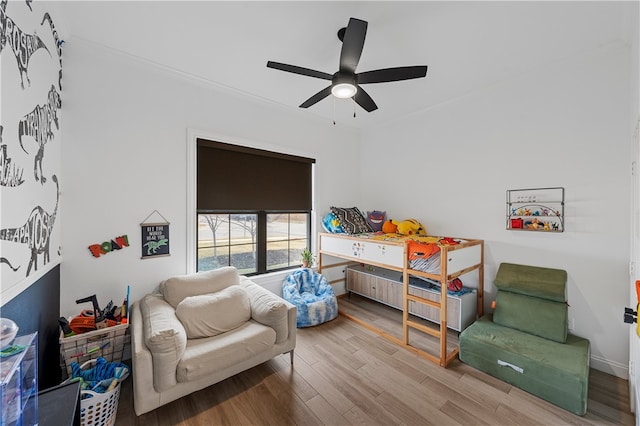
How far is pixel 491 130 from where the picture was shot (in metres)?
2.78

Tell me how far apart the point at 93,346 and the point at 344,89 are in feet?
8.88

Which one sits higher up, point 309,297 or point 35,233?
point 35,233

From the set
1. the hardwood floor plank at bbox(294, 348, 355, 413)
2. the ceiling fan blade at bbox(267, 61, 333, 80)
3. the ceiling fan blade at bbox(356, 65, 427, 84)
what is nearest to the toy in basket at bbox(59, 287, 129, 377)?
the hardwood floor plank at bbox(294, 348, 355, 413)

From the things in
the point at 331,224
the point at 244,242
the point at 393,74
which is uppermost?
the point at 393,74

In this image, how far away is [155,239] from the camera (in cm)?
243

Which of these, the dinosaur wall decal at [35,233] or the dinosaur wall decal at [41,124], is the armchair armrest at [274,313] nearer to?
the dinosaur wall decal at [35,233]

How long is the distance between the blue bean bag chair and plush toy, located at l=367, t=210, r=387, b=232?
114 cm

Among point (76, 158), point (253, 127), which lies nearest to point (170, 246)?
point (76, 158)

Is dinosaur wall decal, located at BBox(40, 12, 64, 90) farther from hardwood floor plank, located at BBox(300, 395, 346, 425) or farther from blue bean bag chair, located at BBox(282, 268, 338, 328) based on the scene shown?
hardwood floor plank, located at BBox(300, 395, 346, 425)

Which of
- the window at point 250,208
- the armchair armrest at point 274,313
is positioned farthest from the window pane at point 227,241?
the armchair armrest at point 274,313

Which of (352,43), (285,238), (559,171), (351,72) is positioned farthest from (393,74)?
(285,238)

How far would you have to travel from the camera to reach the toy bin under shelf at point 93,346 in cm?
173

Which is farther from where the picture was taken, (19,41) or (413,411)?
(413,411)

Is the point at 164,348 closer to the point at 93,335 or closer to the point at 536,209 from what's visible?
the point at 93,335
